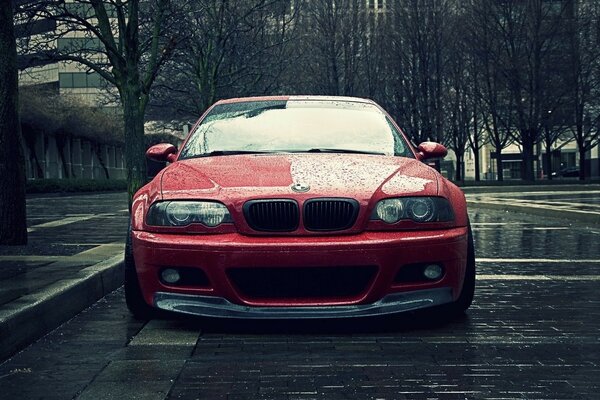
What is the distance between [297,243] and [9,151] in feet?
18.3

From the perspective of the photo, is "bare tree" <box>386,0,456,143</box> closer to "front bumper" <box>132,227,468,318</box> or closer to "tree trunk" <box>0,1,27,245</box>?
"tree trunk" <box>0,1,27,245</box>

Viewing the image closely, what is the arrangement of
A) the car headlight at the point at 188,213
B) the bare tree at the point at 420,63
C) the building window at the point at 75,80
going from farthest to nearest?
the building window at the point at 75,80
the bare tree at the point at 420,63
the car headlight at the point at 188,213

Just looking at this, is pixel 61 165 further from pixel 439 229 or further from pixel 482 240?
pixel 439 229

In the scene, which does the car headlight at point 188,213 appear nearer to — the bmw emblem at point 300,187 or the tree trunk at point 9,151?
the bmw emblem at point 300,187

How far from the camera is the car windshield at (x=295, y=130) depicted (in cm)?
662

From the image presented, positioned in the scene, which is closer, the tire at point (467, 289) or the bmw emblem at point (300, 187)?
the bmw emblem at point (300, 187)

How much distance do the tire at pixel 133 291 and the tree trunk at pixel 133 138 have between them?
1293cm

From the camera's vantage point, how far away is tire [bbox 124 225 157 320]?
5.81 meters

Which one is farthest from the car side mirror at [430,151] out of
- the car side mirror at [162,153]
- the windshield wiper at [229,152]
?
the car side mirror at [162,153]

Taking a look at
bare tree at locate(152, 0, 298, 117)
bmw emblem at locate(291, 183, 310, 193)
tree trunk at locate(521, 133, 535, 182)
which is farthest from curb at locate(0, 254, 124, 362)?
tree trunk at locate(521, 133, 535, 182)

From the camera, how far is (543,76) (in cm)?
4559

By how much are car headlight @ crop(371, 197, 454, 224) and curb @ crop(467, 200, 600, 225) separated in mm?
11391

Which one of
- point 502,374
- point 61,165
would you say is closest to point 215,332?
point 502,374

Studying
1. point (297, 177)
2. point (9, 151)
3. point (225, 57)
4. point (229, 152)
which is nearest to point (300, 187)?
point (297, 177)
